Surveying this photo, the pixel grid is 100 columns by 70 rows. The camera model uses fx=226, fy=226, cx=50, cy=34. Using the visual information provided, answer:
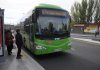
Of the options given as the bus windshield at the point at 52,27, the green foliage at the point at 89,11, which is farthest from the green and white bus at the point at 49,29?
the green foliage at the point at 89,11

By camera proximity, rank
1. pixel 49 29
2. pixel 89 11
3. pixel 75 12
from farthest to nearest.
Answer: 1. pixel 75 12
2. pixel 89 11
3. pixel 49 29

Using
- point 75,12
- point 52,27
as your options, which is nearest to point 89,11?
point 75,12

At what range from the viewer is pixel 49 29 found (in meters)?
13.8

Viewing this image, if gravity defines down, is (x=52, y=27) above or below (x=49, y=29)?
above

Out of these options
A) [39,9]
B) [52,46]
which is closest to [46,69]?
[52,46]

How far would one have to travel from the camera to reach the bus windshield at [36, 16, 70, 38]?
44.7 ft

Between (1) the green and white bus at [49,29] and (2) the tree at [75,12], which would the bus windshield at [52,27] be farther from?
(2) the tree at [75,12]

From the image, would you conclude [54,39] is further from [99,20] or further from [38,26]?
[99,20]

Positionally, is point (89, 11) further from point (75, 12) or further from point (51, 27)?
point (51, 27)

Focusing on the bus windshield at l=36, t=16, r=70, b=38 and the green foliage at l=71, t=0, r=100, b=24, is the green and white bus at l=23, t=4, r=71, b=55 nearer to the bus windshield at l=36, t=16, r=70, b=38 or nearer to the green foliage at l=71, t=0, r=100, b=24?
the bus windshield at l=36, t=16, r=70, b=38

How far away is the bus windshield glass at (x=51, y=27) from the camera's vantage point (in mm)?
13625

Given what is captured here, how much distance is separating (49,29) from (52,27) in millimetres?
239

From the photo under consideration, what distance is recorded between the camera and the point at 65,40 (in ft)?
47.3

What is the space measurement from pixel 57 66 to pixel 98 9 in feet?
246
